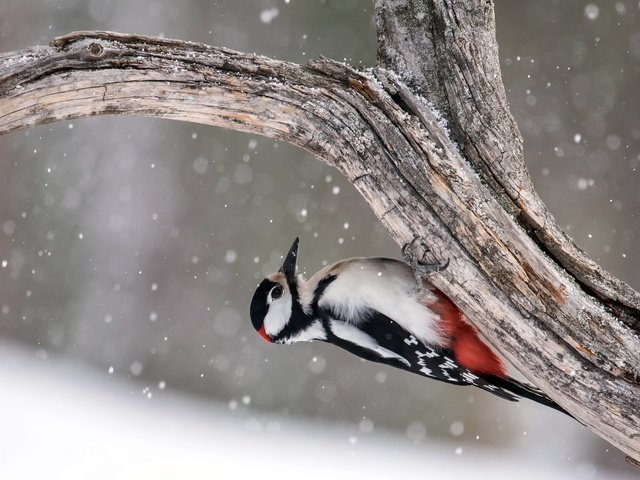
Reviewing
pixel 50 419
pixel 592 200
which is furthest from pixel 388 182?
pixel 592 200

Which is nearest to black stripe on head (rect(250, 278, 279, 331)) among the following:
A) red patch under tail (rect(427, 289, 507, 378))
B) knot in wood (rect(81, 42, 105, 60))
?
red patch under tail (rect(427, 289, 507, 378))

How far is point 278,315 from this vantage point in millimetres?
2168

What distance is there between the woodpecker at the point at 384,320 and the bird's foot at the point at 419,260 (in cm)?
16

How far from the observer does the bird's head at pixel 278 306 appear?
2.16 meters

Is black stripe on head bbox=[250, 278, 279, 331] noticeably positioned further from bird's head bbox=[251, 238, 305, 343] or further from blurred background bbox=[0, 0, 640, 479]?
blurred background bbox=[0, 0, 640, 479]

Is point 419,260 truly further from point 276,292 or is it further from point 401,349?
point 276,292

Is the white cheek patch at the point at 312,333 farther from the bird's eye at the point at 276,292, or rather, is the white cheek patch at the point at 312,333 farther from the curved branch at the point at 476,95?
the curved branch at the point at 476,95

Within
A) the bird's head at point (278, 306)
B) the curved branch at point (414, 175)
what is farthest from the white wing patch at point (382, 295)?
the curved branch at point (414, 175)

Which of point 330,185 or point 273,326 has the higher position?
point 330,185

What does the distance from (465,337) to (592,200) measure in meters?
3.01

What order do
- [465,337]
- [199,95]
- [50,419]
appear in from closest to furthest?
[199,95] < [465,337] < [50,419]

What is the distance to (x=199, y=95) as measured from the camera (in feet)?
5.22

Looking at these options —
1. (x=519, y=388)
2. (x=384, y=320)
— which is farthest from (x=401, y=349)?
(x=519, y=388)

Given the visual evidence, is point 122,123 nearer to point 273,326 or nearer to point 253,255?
point 253,255
